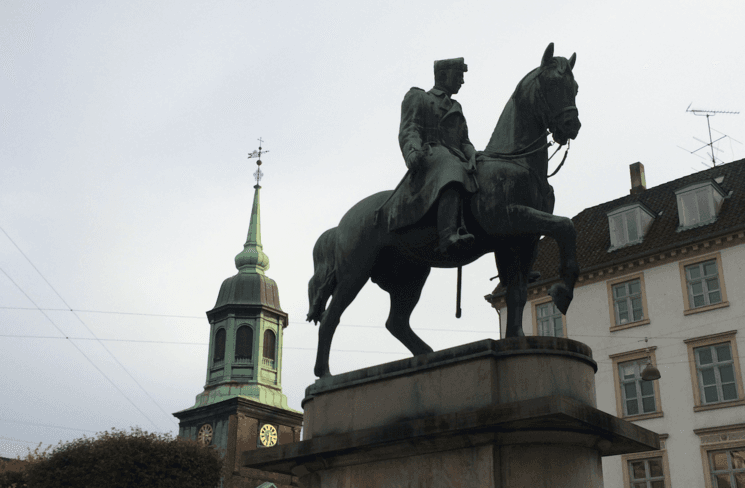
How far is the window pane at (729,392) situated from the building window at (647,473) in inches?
114

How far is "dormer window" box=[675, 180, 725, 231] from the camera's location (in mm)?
29391

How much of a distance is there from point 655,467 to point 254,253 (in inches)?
2425

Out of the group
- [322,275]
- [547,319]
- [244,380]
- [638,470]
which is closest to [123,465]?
[547,319]

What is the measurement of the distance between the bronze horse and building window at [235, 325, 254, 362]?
229ft

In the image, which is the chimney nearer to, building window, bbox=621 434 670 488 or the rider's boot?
building window, bbox=621 434 670 488

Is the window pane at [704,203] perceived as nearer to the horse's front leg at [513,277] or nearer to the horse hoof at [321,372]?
the horse's front leg at [513,277]

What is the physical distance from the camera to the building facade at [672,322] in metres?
26.1

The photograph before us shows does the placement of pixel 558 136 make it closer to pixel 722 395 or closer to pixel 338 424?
pixel 338 424

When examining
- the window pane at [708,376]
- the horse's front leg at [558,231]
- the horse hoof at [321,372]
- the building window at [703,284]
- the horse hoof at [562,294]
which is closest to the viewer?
the horse's front leg at [558,231]

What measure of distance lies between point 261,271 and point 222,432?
16701 millimetres

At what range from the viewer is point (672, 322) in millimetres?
28469

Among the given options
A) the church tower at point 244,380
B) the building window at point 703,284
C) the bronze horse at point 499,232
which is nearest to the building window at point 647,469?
the building window at point 703,284

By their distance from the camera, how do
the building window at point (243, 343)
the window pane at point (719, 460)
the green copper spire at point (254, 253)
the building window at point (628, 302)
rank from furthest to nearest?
the green copper spire at point (254, 253) < the building window at point (243, 343) < the building window at point (628, 302) < the window pane at point (719, 460)

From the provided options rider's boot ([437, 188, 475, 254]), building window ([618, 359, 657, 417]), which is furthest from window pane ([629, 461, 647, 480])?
rider's boot ([437, 188, 475, 254])
